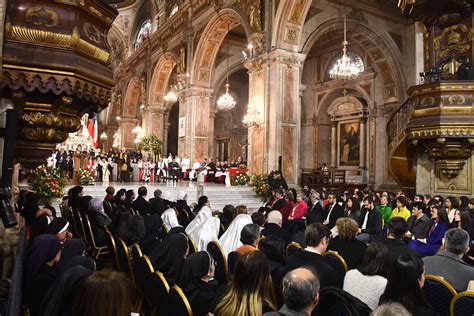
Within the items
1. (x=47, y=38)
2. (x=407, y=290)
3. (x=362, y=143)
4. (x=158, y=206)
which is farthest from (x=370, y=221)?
(x=362, y=143)

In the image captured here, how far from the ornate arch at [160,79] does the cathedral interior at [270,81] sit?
0.07 metres

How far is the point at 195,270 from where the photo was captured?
2656 mm

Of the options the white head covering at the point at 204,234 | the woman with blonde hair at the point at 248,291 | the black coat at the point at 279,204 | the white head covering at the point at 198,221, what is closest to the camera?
the woman with blonde hair at the point at 248,291

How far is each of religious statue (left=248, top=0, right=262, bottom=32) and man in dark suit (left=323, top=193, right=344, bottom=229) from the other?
9.44 m

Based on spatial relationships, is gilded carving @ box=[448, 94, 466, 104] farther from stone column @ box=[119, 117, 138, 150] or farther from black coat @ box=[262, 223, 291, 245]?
stone column @ box=[119, 117, 138, 150]

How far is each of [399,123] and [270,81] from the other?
5.75 meters

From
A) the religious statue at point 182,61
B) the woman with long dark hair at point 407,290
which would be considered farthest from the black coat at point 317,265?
the religious statue at point 182,61

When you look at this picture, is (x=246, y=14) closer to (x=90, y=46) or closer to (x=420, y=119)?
(x=420, y=119)

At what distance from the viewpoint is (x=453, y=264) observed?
3.16 metres

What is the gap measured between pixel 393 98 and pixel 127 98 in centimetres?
2024

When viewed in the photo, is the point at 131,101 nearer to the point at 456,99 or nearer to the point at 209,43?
the point at 209,43

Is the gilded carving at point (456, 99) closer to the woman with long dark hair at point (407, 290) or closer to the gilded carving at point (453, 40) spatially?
the gilded carving at point (453, 40)

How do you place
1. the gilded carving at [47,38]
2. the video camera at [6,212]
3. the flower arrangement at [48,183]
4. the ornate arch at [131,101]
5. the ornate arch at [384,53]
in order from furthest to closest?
the ornate arch at [131,101] < the ornate arch at [384,53] < the flower arrangement at [48,183] < the gilded carving at [47,38] < the video camera at [6,212]

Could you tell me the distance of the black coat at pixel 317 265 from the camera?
2879 millimetres
